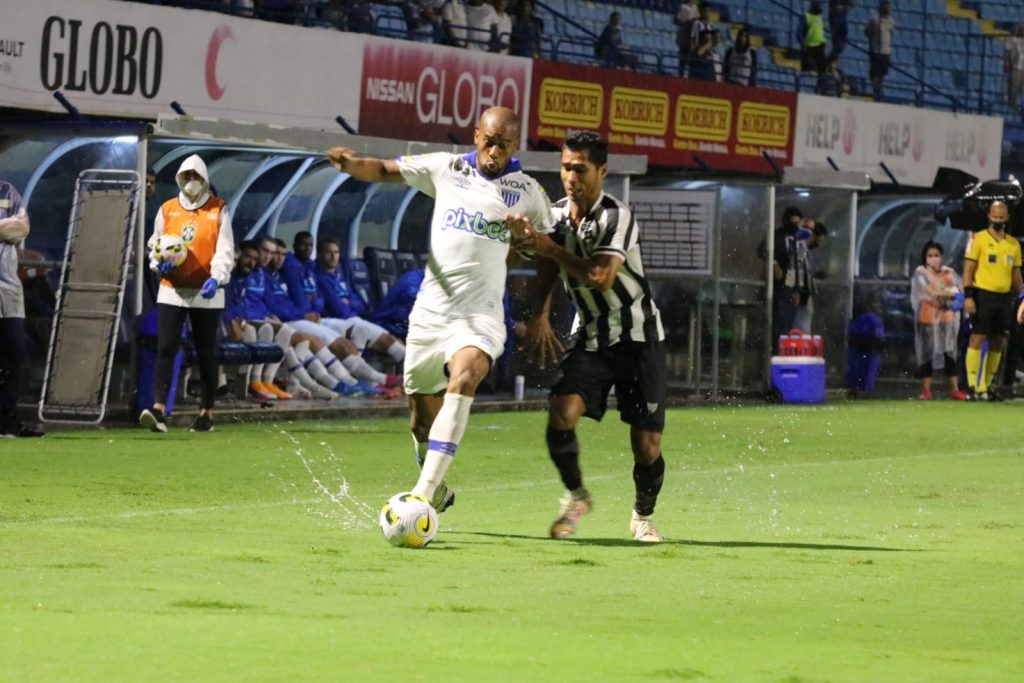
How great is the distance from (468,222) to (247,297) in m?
10.1

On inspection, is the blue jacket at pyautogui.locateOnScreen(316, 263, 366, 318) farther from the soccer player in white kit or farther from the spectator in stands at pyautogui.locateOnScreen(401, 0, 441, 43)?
the soccer player in white kit

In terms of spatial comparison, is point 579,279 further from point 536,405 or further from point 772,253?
point 772,253

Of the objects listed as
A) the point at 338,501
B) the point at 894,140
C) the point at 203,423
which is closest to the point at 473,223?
the point at 338,501

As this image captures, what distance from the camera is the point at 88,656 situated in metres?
6.14

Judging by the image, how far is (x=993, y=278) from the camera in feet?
77.7

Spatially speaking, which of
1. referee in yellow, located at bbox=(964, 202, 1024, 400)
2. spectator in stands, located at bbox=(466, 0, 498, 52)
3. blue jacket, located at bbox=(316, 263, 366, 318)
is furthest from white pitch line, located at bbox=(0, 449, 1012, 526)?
spectator in stands, located at bbox=(466, 0, 498, 52)

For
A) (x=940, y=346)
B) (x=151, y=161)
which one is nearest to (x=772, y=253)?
(x=940, y=346)

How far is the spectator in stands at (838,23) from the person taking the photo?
35500mm

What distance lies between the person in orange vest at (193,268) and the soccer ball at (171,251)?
1.0 inches

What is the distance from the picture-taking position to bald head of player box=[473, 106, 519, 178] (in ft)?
32.0

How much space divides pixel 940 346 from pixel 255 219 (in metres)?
9.08

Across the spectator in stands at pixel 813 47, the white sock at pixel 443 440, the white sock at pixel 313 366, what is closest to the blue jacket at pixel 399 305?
the white sock at pixel 313 366

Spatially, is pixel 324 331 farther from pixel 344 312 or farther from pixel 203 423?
pixel 203 423

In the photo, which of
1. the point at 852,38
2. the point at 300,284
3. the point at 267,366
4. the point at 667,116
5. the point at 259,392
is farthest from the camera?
the point at 852,38
